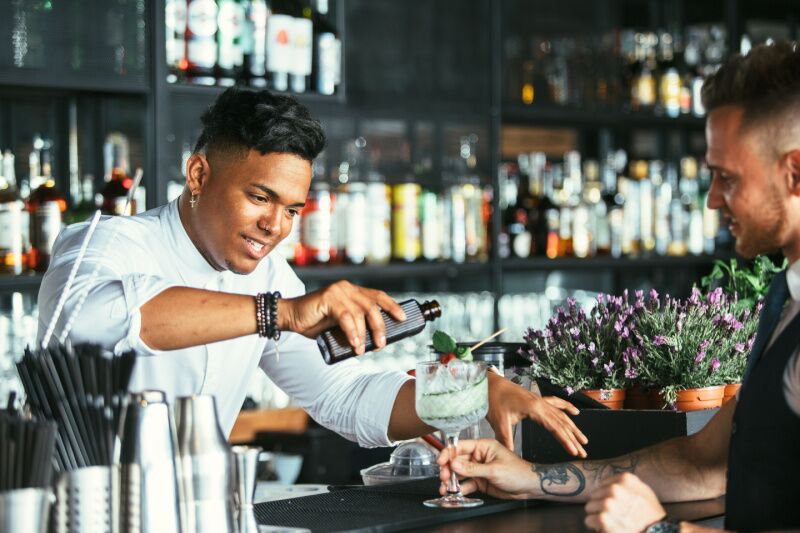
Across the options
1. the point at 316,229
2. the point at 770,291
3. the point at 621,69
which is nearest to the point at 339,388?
the point at 770,291

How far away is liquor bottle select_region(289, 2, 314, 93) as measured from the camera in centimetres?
370

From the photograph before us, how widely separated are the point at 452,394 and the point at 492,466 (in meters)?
0.16

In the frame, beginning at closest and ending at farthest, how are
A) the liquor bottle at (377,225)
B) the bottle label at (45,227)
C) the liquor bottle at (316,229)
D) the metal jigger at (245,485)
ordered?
1. the metal jigger at (245,485)
2. the bottle label at (45,227)
3. the liquor bottle at (316,229)
4. the liquor bottle at (377,225)

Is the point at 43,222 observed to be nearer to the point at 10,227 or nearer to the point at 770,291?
the point at 10,227

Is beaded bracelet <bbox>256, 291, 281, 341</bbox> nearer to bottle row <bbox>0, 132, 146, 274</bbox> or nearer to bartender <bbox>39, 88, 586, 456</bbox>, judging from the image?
bartender <bbox>39, 88, 586, 456</bbox>

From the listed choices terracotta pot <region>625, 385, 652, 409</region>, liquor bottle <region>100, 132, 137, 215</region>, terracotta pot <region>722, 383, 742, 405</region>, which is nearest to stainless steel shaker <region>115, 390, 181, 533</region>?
terracotta pot <region>625, 385, 652, 409</region>

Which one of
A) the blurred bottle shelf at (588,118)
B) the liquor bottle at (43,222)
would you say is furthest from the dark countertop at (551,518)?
the blurred bottle shelf at (588,118)

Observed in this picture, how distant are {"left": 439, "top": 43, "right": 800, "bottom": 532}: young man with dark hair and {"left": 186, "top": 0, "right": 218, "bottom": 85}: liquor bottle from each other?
6.79ft

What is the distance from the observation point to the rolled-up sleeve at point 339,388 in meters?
2.37

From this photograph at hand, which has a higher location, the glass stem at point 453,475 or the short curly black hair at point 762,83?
the short curly black hair at point 762,83

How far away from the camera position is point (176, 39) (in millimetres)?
3471

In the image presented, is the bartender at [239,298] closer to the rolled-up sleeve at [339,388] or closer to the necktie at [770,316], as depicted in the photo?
the rolled-up sleeve at [339,388]

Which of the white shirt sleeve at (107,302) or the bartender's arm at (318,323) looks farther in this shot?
the white shirt sleeve at (107,302)

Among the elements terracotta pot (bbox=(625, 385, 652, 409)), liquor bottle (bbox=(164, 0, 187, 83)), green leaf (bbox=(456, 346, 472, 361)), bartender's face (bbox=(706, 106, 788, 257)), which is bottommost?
terracotta pot (bbox=(625, 385, 652, 409))
